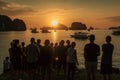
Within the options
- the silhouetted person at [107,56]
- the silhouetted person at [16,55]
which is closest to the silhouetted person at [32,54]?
the silhouetted person at [16,55]

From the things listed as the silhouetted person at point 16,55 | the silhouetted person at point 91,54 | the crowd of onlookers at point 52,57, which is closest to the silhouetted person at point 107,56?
the crowd of onlookers at point 52,57

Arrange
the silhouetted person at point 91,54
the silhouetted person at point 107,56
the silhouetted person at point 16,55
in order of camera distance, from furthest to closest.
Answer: the silhouetted person at point 16,55, the silhouetted person at point 91,54, the silhouetted person at point 107,56

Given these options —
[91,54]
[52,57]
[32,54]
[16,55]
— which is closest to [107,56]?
[91,54]

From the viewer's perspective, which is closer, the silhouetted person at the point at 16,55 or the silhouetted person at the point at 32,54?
the silhouetted person at the point at 32,54

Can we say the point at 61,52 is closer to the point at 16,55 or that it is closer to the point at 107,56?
the point at 16,55

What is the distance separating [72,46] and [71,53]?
0.39 metres

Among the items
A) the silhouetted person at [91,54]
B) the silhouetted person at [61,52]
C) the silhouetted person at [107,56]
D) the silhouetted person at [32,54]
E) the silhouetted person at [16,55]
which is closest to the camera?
the silhouetted person at [107,56]

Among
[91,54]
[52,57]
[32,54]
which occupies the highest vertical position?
[91,54]

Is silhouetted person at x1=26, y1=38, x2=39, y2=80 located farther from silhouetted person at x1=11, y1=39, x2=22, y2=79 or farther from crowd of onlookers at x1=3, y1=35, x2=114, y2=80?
silhouetted person at x1=11, y1=39, x2=22, y2=79

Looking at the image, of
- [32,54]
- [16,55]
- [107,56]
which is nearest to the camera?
[107,56]

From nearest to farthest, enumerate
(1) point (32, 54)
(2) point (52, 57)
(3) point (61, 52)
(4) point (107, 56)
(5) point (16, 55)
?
(4) point (107, 56) → (1) point (32, 54) → (2) point (52, 57) → (5) point (16, 55) → (3) point (61, 52)

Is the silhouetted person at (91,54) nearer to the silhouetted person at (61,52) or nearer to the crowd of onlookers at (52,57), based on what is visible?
the crowd of onlookers at (52,57)

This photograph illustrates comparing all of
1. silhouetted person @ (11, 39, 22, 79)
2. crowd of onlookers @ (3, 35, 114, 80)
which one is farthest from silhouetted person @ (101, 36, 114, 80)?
silhouetted person @ (11, 39, 22, 79)

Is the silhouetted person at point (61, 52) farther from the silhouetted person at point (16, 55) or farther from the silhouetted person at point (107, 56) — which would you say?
the silhouetted person at point (107, 56)
